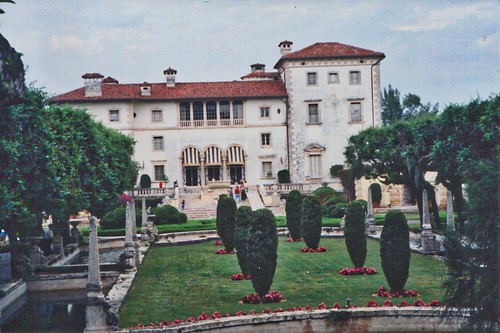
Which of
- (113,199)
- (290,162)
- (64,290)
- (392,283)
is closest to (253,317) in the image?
(392,283)

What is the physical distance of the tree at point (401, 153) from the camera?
92.8 ft

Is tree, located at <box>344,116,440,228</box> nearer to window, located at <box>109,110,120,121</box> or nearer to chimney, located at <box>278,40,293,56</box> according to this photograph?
chimney, located at <box>278,40,293,56</box>

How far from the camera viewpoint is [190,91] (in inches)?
2122

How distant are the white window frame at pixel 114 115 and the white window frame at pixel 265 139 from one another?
445 inches

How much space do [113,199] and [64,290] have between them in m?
9.42

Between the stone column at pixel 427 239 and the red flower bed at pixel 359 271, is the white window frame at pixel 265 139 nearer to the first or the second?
→ the stone column at pixel 427 239

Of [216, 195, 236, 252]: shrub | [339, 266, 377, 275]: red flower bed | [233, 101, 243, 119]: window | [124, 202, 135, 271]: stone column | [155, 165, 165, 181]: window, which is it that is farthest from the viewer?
[233, 101, 243, 119]: window

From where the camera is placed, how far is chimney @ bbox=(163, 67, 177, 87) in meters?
54.8

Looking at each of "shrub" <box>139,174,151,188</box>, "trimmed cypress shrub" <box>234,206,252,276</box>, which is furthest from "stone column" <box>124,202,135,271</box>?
"shrub" <box>139,174,151,188</box>

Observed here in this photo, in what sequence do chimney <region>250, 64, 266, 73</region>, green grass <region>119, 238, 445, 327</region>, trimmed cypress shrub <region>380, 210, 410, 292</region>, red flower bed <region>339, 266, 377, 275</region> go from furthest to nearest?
1. chimney <region>250, 64, 266, 73</region>
2. red flower bed <region>339, 266, 377, 275</region>
3. trimmed cypress shrub <region>380, 210, 410, 292</region>
4. green grass <region>119, 238, 445, 327</region>

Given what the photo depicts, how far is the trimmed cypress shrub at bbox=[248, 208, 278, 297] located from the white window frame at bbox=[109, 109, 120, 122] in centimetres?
3862

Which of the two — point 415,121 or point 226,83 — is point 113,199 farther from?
point 226,83

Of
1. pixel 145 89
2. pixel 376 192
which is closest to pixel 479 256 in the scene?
pixel 376 192

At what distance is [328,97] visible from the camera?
53469 millimetres
